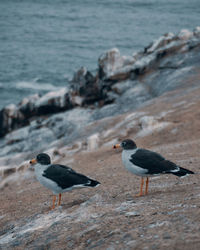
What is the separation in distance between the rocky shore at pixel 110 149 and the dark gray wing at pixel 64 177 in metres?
0.57

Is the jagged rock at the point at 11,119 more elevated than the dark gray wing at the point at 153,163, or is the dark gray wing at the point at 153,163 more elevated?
the dark gray wing at the point at 153,163

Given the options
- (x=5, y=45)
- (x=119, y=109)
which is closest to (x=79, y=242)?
(x=119, y=109)

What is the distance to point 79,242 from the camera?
25.4 ft

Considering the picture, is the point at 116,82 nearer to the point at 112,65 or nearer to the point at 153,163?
the point at 112,65

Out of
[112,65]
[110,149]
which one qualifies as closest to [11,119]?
[112,65]

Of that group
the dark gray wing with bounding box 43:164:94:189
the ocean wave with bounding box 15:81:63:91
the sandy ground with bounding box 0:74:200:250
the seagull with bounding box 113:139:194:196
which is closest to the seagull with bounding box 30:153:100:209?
the dark gray wing with bounding box 43:164:94:189

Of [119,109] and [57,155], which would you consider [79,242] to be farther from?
[119,109]

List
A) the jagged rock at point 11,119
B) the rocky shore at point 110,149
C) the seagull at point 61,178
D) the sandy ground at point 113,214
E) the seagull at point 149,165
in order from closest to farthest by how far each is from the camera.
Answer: the sandy ground at point 113,214
the rocky shore at point 110,149
the seagull at point 149,165
the seagull at point 61,178
the jagged rock at point 11,119

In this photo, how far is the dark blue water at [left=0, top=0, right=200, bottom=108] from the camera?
5744cm

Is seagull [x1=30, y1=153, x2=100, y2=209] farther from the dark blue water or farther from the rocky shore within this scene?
the dark blue water

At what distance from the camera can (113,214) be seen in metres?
8.68

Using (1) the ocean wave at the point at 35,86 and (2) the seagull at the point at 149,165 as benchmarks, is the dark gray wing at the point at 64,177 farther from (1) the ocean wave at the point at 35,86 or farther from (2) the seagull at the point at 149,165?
(1) the ocean wave at the point at 35,86

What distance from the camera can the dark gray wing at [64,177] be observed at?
10.0 metres

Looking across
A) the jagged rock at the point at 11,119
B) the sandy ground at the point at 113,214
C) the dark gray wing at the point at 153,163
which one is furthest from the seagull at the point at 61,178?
the jagged rock at the point at 11,119
